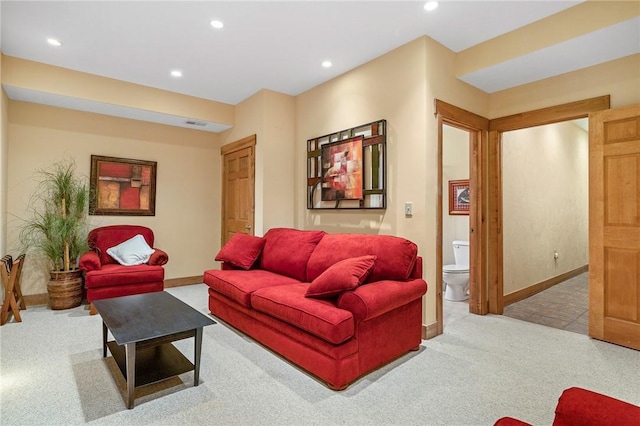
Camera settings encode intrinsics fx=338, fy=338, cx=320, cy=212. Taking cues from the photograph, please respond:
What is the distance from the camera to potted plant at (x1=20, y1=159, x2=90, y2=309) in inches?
155

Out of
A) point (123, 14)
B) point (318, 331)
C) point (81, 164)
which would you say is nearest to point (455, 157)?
point (318, 331)

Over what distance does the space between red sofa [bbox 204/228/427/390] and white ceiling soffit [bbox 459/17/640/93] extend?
1.97 meters

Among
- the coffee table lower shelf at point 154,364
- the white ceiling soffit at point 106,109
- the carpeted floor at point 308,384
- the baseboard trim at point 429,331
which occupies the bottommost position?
the carpeted floor at point 308,384

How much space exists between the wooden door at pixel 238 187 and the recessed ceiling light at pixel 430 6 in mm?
2703

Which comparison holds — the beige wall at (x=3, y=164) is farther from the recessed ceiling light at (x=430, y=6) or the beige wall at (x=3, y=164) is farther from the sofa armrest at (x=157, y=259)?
the recessed ceiling light at (x=430, y=6)

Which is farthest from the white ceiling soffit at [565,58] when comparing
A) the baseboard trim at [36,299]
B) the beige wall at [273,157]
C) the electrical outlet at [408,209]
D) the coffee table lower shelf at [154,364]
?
the baseboard trim at [36,299]

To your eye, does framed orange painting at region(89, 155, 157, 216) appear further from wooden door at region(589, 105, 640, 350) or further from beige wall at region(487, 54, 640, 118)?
wooden door at region(589, 105, 640, 350)

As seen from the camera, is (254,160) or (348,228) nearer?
(348,228)

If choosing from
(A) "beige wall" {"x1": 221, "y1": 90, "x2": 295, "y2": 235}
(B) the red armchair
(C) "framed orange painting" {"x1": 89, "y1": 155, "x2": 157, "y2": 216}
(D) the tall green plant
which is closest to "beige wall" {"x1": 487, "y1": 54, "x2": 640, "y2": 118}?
(A) "beige wall" {"x1": 221, "y1": 90, "x2": 295, "y2": 235}

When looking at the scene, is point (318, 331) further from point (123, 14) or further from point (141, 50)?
point (141, 50)

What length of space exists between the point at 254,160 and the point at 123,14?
2.20 m

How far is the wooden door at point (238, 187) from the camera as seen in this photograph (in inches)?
188

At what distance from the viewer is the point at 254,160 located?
468 centimetres

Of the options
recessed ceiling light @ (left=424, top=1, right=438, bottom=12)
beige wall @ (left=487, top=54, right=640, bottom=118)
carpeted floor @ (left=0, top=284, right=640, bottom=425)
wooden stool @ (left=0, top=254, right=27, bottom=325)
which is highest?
recessed ceiling light @ (left=424, top=1, right=438, bottom=12)
